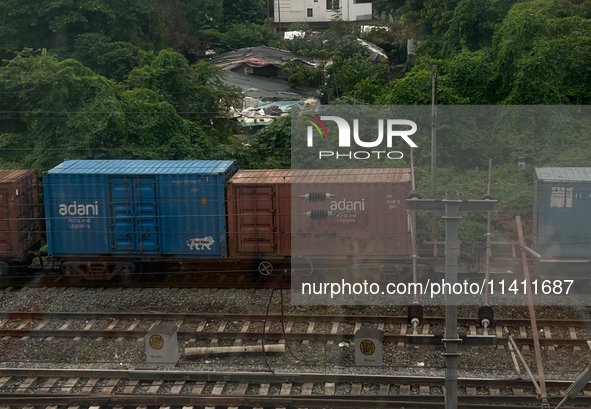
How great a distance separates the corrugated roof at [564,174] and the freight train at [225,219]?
0.06 metres

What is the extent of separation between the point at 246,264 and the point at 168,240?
1.69m

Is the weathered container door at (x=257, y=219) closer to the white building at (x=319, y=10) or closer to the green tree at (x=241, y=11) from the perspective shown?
the green tree at (x=241, y=11)

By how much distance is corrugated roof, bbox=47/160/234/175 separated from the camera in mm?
13195

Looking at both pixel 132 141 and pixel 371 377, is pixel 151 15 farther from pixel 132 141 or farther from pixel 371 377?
pixel 371 377

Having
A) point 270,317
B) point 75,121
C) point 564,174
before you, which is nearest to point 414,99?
point 564,174

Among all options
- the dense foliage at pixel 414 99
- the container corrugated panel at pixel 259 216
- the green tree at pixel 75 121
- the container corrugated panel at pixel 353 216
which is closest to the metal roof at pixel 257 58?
the dense foliage at pixel 414 99

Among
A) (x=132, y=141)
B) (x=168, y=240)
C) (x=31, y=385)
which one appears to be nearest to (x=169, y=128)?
(x=132, y=141)

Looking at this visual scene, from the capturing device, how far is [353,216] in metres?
12.7

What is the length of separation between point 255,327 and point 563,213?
6.09 metres

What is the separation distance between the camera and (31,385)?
31.7 ft

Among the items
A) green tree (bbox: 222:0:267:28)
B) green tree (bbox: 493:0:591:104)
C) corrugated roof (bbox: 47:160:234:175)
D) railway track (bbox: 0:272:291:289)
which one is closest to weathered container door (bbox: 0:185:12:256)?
railway track (bbox: 0:272:291:289)

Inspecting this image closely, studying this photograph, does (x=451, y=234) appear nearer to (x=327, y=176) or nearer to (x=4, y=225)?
(x=327, y=176)

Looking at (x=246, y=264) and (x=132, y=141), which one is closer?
(x=246, y=264)

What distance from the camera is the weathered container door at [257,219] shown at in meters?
13.1
